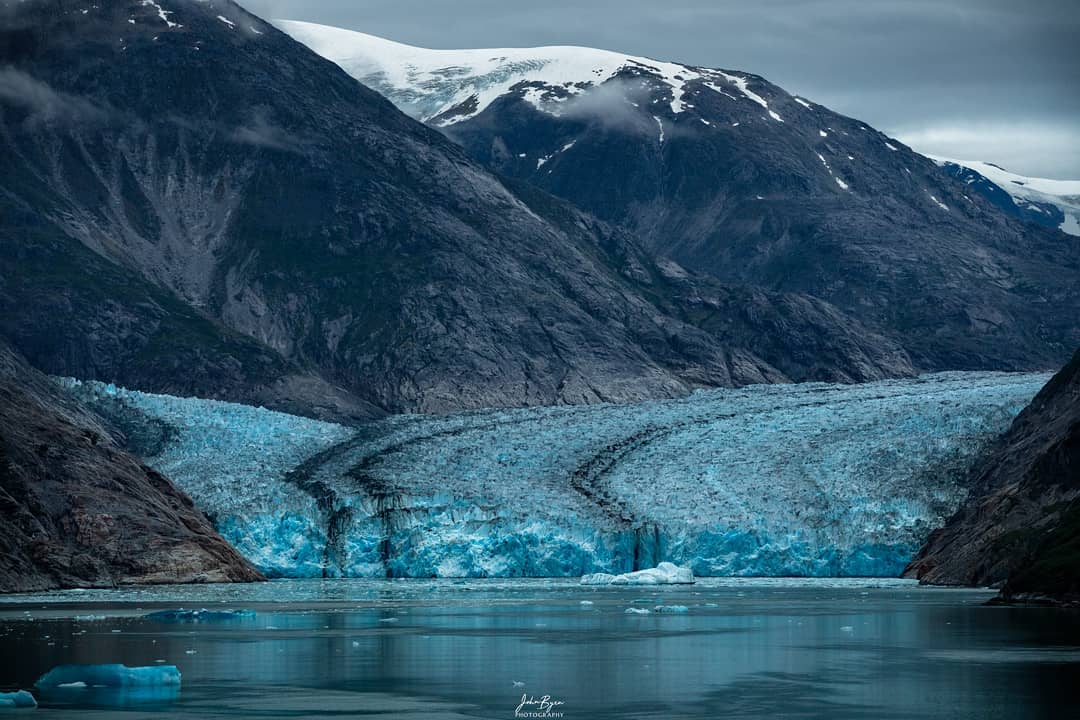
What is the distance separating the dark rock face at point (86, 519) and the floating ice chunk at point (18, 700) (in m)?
32.4

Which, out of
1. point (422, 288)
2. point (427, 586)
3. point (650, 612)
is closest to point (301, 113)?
point (422, 288)

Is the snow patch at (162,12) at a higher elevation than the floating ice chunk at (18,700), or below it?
higher

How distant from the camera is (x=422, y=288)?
14550 cm

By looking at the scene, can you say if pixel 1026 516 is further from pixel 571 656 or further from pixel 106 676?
pixel 106 676

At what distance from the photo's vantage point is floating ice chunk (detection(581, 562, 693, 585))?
203 feet

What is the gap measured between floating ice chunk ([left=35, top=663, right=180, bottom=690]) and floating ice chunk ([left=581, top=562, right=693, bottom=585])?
37311 millimetres

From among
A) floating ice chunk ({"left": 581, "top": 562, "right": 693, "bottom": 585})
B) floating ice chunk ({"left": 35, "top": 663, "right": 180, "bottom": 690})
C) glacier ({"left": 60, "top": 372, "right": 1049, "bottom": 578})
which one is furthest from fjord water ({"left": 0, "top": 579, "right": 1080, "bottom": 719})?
glacier ({"left": 60, "top": 372, "right": 1049, "bottom": 578})

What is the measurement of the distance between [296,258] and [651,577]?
96190 millimetres

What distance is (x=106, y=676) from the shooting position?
82.8 feet

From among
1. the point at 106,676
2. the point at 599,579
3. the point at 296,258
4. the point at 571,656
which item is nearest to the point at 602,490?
the point at 599,579

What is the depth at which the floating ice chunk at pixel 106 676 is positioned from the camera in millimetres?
25078

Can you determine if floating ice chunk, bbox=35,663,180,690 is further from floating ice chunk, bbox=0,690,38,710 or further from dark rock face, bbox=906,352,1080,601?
dark rock face, bbox=906,352,1080,601
